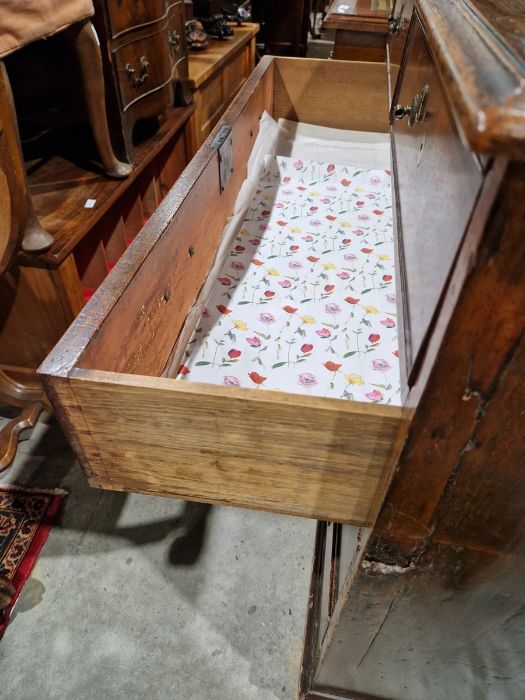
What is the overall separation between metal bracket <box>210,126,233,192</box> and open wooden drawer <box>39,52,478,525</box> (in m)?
0.25

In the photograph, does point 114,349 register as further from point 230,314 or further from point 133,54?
point 133,54

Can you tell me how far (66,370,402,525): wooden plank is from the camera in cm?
48

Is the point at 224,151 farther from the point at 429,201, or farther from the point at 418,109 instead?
the point at 429,201

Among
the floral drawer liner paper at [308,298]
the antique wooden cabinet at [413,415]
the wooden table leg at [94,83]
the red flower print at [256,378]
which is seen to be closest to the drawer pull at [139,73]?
the wooden table leg at [94,83]

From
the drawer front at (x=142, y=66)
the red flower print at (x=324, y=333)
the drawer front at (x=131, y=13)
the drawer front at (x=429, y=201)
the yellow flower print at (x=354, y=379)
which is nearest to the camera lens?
the drawer front at (x=429, y=201)

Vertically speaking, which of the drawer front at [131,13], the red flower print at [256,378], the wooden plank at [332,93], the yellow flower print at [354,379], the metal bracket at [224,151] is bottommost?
the red flower print at [256,378]

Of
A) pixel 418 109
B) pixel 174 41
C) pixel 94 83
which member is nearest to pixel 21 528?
pixel 94 83

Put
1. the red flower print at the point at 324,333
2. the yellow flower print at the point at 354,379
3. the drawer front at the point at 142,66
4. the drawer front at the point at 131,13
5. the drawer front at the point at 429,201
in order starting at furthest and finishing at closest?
the drawer front at the point at 142,66
the drawer front at the point at 131,13
the red flower print at the point at 324,333
the yellow flower print at the point at 354,379
the drawer front at the point at 429,201

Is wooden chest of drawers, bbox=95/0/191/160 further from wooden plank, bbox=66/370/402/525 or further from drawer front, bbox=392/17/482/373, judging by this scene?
wooden plank, bbox=66/370/402/525

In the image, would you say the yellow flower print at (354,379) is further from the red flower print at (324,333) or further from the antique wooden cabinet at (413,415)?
the antique wooden cabinet at (413,415)

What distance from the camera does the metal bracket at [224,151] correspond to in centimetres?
99

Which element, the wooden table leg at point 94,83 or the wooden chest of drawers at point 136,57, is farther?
the wooden chest of drawers at point 136,57

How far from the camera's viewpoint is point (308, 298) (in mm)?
1016

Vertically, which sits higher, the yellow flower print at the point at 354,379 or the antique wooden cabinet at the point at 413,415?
the antique wooden cabinet at the point at 413,415
